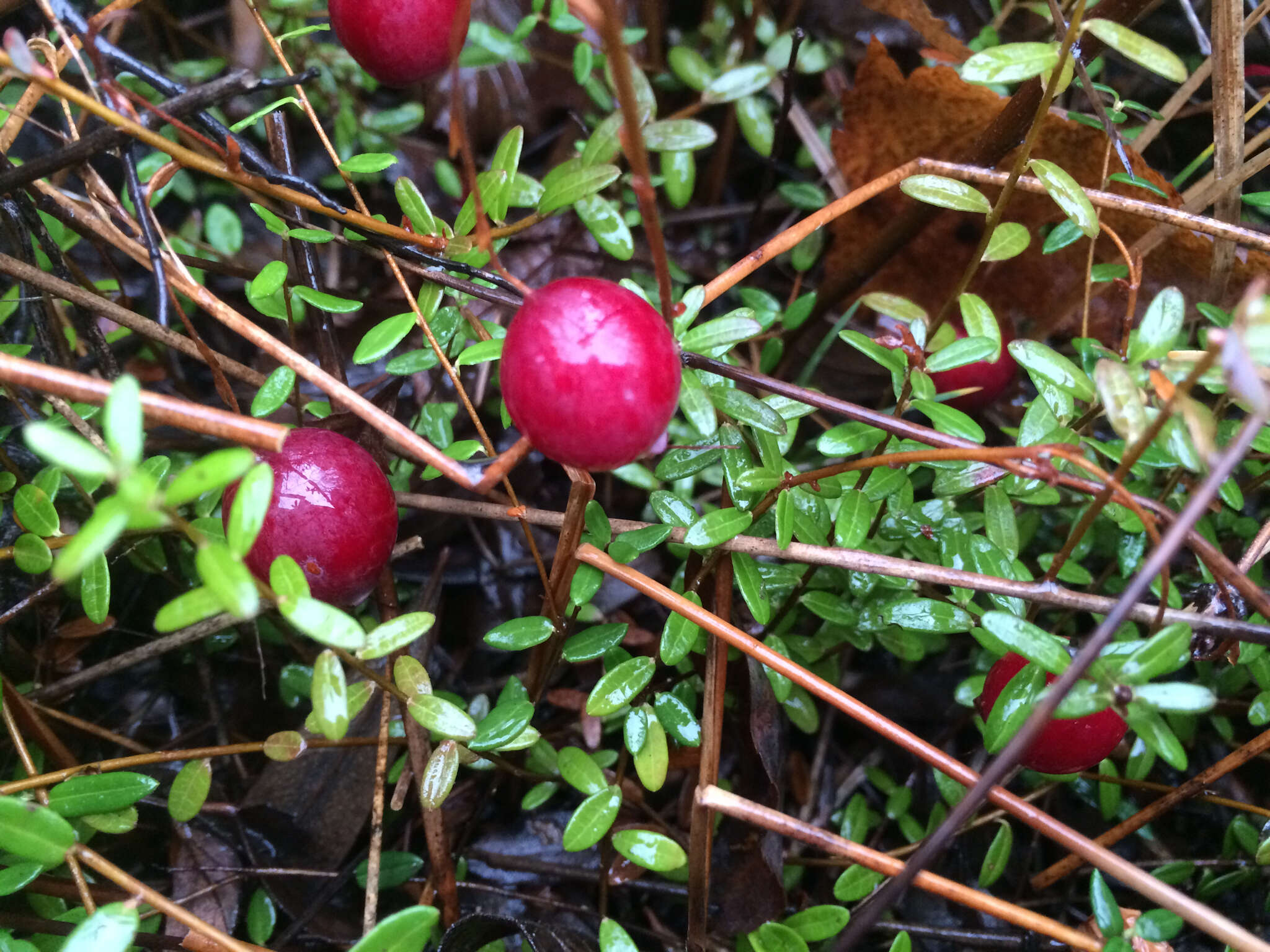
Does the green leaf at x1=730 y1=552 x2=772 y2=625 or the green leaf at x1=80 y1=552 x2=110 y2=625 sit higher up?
the green leaf at x1=80 y1=552 x2=110 y2=625

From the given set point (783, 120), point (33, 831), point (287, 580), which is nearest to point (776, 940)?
point (287, 580)

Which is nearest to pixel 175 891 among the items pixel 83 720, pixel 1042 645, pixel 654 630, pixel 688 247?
pixel 83 720

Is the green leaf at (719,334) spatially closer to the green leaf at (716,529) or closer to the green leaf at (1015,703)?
the green leaf at (716,529)

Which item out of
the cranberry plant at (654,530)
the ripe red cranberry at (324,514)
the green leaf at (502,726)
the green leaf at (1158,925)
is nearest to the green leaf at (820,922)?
the cranberry plant at (654,530)

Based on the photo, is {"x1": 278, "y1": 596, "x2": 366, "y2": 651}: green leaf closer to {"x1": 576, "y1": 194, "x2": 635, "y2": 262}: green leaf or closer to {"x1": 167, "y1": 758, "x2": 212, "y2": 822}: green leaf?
{"x1": 167, "y1": 758, "x2": 212, "y2": 822}: green leaf

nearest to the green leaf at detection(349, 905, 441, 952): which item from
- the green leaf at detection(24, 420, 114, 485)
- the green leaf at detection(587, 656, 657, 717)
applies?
the green leaf at detection(587, 656, 657, 717)

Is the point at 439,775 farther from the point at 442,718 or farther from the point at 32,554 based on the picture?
the point at 32,554
